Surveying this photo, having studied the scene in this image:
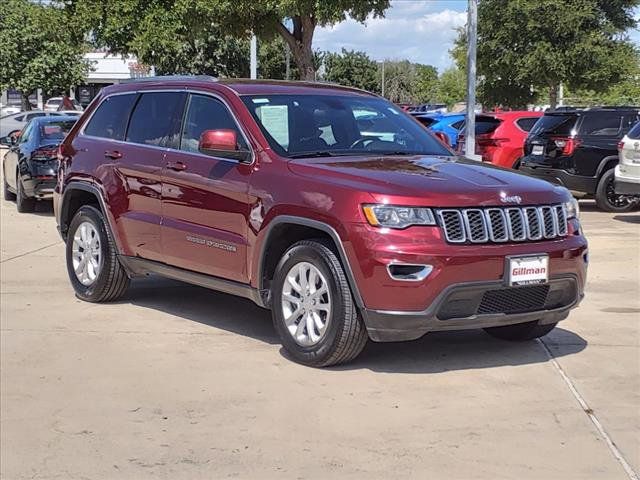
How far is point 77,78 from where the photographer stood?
42594 mm

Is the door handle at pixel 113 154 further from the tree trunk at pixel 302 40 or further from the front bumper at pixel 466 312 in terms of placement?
the tree trunk at pixel 302 40

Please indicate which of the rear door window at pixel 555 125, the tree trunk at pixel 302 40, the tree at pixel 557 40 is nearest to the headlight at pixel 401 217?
the rear door window at pixel 555 125

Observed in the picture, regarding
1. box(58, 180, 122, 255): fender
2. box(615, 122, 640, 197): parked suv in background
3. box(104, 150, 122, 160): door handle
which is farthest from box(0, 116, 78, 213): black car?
box(615, 122, 640, 197): parked suv in background

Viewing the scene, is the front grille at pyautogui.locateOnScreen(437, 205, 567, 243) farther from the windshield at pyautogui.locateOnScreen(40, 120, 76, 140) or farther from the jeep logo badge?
the windshield at pyautogui.locateOnScreen(40, 120, 76, 140)

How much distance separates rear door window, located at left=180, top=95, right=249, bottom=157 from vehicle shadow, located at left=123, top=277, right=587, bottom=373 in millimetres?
1459

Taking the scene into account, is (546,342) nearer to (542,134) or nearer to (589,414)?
(589,414)

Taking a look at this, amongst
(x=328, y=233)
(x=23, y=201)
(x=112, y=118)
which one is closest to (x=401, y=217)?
(x=328, y=233)

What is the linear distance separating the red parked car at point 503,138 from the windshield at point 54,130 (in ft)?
24.4

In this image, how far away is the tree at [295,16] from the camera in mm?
14992

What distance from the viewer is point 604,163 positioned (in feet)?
46.9

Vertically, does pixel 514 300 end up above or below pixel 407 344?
above

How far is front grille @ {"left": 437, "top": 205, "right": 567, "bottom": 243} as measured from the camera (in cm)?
508

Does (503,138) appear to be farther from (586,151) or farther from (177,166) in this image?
(177,166)

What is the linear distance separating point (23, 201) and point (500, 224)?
35.5 feet
